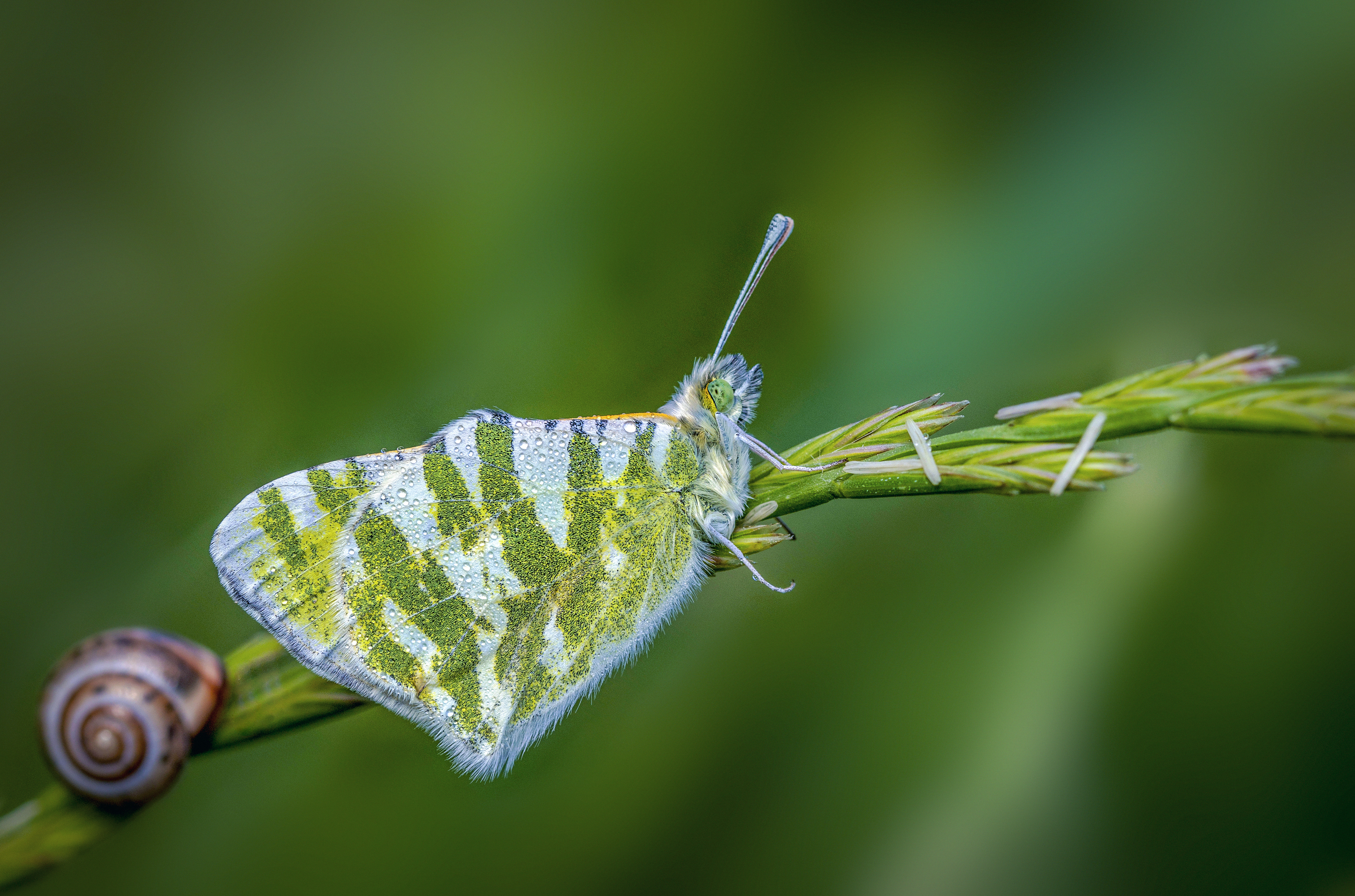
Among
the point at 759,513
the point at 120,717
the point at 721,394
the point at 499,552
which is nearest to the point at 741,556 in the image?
the point at 759,513

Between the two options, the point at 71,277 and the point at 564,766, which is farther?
the point at 71,277

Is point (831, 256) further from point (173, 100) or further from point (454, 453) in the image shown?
point (173, 100)

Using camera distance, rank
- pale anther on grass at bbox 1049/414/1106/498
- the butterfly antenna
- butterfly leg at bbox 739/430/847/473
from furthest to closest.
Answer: the butterfly antenna, butterfly leg at bbox 739/430/847/473, pale anther on grass at bbox 1049/414/1106/498

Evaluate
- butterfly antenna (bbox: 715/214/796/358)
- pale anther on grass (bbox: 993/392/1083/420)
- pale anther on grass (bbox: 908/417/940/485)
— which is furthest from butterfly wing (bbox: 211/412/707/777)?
pale anther on grass (bbox: 993/392/1083/420)

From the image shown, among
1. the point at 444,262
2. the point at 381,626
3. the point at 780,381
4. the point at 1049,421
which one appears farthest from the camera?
the point at 444,262

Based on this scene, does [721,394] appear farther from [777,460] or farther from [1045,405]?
[1045,405]

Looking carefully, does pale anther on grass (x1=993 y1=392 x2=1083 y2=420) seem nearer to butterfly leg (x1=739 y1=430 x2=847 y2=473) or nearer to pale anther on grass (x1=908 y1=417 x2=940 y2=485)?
pale anther on grass (x1=908 y1=417 x2=940 y2=485)

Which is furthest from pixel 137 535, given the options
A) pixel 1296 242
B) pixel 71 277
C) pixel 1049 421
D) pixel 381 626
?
pixel 1296 242

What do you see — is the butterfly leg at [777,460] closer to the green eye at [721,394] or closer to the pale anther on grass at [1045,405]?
the green eye at [721,394]

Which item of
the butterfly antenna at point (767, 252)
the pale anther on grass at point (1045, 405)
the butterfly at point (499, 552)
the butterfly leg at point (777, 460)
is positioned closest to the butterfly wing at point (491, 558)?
the butterfly at point (499, 552)
